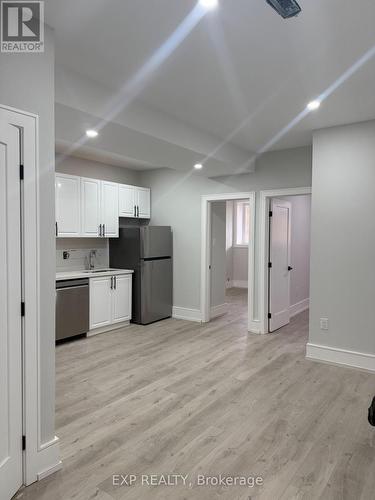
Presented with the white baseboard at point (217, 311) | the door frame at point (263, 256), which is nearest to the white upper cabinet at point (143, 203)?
the white baseboard at point (217, 311)

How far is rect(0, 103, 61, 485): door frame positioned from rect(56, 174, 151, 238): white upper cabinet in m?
2.95

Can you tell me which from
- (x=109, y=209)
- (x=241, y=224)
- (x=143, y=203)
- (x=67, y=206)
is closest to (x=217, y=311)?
(x=143, y=203)

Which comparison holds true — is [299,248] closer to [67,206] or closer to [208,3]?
[67,206]

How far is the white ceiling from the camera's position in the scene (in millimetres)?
1940

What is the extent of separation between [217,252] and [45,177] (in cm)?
437

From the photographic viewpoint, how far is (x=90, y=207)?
5.29 meters

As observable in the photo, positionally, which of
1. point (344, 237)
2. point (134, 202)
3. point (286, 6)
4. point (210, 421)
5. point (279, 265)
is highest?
point (286, 6)

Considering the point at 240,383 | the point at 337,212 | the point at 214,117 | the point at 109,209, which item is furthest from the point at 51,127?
the point at 109,209

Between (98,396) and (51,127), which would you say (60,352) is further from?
(51,127)

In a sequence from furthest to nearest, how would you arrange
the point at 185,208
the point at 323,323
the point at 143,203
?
the point at 143,203
the point at 185,208
the point at 323,323

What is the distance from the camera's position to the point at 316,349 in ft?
13.5

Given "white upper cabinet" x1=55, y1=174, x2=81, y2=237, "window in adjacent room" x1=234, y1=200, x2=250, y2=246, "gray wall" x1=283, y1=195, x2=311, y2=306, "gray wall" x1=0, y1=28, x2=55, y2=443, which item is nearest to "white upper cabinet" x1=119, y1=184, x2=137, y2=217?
"white upper cabinet" x1=55, y1=174, x2=81, y2=237

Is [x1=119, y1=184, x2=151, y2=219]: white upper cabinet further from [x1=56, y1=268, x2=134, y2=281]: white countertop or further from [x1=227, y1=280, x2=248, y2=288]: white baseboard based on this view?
[x1=227, y1=280, x2=248, y2=288]: white baseboard

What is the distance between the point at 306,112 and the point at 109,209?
3.32 meters
